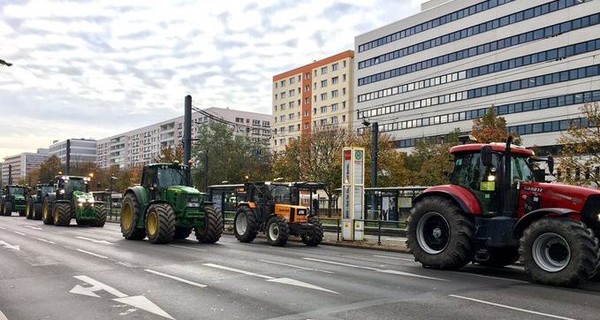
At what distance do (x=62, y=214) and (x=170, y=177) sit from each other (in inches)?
467

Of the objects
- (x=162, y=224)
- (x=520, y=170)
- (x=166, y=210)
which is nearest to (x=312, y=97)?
(x=166, y=210)

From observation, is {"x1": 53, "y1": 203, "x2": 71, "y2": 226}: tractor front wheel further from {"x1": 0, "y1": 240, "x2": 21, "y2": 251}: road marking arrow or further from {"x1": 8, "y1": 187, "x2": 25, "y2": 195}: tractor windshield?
{"x1": 8, "y1": 187, "x2": 25, "y2": 195}: tractor windshield

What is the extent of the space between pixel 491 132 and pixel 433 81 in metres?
33.4

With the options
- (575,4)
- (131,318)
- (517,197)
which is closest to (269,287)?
(131,318)

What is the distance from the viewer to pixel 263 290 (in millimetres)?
9344

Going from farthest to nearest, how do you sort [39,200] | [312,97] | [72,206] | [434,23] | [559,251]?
[312,97] < [434,23] < [39,200] < [72,206] < [559,251]

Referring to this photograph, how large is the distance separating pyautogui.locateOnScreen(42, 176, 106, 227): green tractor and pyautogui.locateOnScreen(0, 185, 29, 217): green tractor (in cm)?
1640

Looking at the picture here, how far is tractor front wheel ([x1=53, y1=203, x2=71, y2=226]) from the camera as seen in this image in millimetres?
29578

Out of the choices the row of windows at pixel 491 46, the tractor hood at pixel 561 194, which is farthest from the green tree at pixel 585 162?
the row of windows at pixel 491 46

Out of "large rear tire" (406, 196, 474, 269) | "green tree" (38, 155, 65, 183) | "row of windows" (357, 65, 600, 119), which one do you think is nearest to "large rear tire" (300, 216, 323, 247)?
"large rear tire" (406, 196, 474, 269)

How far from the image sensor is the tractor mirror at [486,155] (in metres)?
11.6

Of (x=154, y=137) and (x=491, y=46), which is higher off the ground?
(x=491, y=46)

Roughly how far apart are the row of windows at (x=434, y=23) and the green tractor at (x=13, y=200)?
5716cm

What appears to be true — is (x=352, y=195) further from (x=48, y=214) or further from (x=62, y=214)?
(x=48, y=214)
